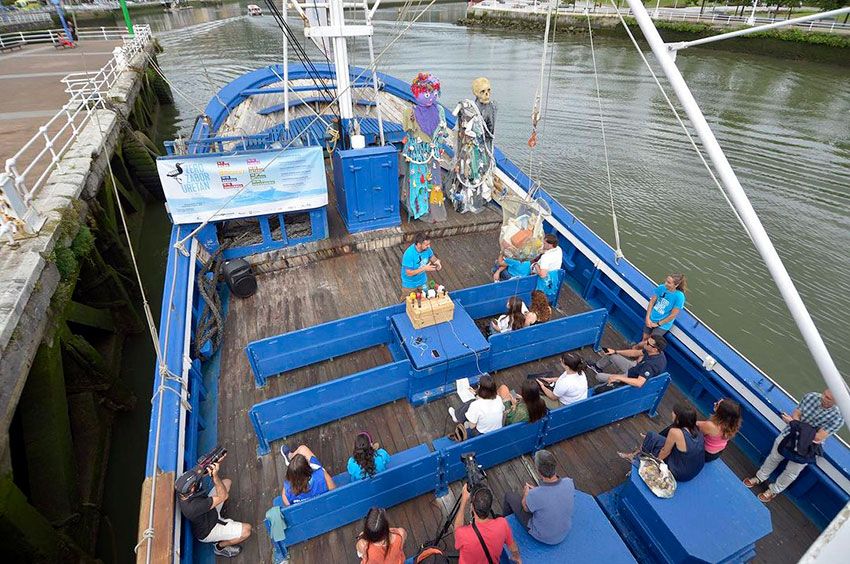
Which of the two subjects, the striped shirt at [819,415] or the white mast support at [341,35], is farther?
the white mast support at [341,35]

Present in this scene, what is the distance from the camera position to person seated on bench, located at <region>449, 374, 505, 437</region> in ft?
15.9

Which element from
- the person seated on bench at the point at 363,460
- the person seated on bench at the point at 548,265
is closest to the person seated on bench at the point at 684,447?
the person seated on bench at the point at 363,460

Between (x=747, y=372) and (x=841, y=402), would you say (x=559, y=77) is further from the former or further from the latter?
(x=841, y=402)

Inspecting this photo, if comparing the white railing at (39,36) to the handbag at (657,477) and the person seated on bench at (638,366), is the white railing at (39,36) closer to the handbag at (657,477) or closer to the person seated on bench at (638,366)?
the person seated on bench at (638,366)

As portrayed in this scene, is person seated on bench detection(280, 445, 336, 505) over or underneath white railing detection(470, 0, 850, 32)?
underneath

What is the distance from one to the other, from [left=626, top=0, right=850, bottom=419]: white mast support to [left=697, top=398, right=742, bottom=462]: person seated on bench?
209 centimetres

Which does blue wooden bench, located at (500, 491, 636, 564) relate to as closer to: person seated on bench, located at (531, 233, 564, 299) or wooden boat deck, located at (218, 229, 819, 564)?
wooden boat deck, located at (218, 229, 819, 564)

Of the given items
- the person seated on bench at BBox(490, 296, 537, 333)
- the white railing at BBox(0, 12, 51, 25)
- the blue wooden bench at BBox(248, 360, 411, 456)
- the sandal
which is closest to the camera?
the sandal

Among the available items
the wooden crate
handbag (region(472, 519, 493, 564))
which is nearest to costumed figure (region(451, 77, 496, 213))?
the wooden crate

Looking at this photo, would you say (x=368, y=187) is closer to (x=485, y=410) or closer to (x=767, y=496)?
(x=485, y=410)

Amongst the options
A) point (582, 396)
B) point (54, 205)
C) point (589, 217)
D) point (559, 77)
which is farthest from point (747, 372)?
point (559, 77)

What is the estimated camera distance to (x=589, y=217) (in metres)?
14.5

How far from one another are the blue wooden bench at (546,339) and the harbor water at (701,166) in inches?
147

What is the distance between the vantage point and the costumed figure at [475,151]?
886 cm
